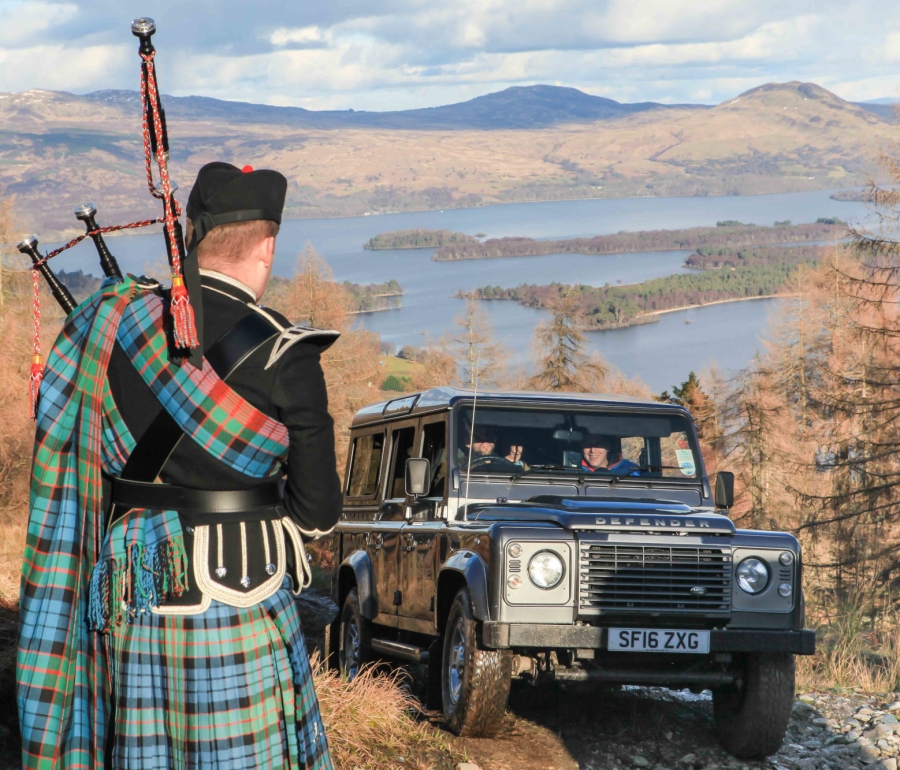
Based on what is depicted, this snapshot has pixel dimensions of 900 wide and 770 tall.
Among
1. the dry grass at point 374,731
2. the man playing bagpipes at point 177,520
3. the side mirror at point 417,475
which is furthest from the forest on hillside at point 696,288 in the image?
the man playing bagpipes at point 177,520

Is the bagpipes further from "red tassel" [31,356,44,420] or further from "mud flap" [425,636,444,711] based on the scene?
"mud flap" [425,636,444,711]

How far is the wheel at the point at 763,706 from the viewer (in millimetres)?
6312

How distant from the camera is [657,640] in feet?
20.1

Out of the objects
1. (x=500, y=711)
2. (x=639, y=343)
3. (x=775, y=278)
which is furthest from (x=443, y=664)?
(x=775, y=278)

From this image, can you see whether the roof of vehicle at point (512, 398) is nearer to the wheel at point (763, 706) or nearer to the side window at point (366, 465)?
the side window at point (366, 465)

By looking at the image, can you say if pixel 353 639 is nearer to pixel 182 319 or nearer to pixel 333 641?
pixel 333 641

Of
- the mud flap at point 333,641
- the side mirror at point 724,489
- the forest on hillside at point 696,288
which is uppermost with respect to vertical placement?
the forest on hillside at point 696,288

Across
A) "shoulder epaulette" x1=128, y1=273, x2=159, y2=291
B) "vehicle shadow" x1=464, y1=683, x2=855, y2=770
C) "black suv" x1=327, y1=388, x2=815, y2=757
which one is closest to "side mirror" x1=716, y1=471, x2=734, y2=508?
"black suv" x1=327, y1=388, x2=815, y2=757

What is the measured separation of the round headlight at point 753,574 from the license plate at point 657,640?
0.41 meters

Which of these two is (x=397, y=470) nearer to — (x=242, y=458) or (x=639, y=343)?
(x=242, y=458)

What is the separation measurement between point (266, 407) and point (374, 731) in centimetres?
380

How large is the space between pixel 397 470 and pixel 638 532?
10.4 feet

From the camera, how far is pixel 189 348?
8.80ft

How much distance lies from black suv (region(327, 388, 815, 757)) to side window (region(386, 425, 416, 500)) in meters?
0.80
